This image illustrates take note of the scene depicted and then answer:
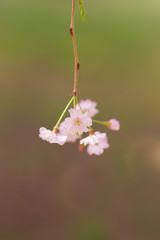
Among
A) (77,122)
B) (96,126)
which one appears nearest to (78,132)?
(77,122)

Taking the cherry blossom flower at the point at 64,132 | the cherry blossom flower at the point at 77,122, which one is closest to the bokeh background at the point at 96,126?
the cherry blossom flower at the point at 64,132

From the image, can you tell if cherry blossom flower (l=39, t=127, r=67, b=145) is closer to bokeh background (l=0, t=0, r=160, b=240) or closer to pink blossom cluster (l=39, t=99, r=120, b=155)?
pink blossom cluster (l=39, t=99, r=120, b=155)

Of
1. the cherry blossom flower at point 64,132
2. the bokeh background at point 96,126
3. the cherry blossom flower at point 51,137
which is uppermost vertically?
the bokeh background at point 96,126

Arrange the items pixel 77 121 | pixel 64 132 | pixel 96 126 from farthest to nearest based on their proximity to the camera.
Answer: pixel 96 126
pixel 64 132
pixel 77 121

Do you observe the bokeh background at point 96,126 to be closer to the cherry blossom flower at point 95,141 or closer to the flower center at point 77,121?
the cherry blossom flower at point 95,141

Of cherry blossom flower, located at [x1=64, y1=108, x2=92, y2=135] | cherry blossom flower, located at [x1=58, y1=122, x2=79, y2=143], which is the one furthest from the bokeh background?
cherry blossom flower, located at [x1=64, y1=108, x2=92, y2=135]

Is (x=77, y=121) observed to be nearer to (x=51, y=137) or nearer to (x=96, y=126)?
(x=51, y=137)

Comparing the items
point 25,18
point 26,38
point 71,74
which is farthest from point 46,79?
point 25,18
